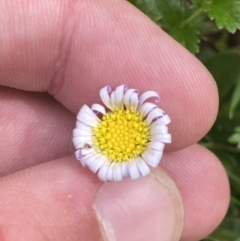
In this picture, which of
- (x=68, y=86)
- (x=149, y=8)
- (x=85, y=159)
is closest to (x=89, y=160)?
(x=85, y=159)

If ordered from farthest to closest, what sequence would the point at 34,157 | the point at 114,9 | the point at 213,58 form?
the point at 213,58 → the point at 34,157 → the point at 114,9

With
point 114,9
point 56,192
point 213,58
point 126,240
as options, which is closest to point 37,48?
point 114,9

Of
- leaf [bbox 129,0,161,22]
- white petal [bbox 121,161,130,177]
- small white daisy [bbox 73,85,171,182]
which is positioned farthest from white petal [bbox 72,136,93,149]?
leaf [bbox 129,0,161,22]

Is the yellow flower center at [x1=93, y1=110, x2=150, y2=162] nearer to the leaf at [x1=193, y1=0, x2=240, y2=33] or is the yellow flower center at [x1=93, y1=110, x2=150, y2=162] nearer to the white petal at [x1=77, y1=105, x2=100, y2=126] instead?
the white petal at [x1=77, y1=105, x2=100, y2=126]

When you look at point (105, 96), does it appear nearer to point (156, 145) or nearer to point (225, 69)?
point (156, 145)

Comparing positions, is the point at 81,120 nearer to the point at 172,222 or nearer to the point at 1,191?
the point at 1,191
